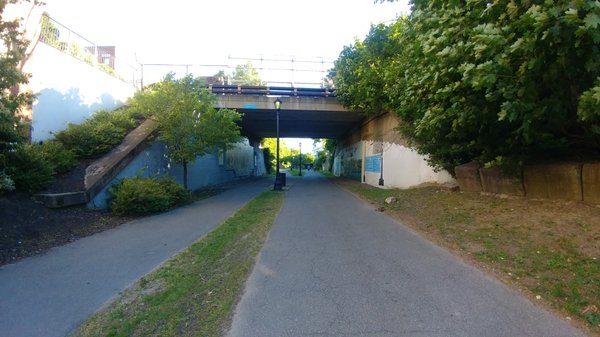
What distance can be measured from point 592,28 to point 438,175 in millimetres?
11588

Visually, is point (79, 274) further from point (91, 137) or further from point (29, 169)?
point (91, 137)

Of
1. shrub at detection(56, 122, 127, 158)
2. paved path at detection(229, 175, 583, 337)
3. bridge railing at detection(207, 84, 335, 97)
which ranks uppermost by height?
bridge railing at detection(207, 84, 335, 97)

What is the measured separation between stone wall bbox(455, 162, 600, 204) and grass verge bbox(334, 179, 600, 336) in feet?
0.81

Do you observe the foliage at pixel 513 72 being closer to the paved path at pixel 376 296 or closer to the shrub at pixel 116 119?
the paved path at pixel 376 296

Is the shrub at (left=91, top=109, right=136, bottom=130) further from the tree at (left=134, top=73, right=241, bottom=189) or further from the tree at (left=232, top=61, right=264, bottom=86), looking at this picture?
the tree at (left=232, top=61, right=264, bottom=86)

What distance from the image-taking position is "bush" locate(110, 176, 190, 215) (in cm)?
1191

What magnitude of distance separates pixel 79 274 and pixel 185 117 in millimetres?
10252

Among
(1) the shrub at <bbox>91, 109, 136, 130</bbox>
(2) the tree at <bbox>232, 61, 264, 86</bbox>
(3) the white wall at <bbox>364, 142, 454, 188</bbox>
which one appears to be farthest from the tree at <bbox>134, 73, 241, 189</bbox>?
(2) the tree at <bbox>232, 61, 264, 86</bbox>

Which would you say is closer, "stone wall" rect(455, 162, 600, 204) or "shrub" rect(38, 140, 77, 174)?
"stone wall" rect(455, 162, 600, 204)

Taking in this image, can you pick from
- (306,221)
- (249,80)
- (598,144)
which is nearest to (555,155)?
(598,144)

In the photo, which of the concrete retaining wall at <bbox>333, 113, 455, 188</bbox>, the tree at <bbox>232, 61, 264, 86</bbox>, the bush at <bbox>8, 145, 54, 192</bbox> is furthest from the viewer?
the tree at <bbox>232, 61, 264, 86</bbox>

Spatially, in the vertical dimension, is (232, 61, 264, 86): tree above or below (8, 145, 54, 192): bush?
above

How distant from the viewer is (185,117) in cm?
1627

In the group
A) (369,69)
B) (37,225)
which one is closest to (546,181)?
(37,225)
